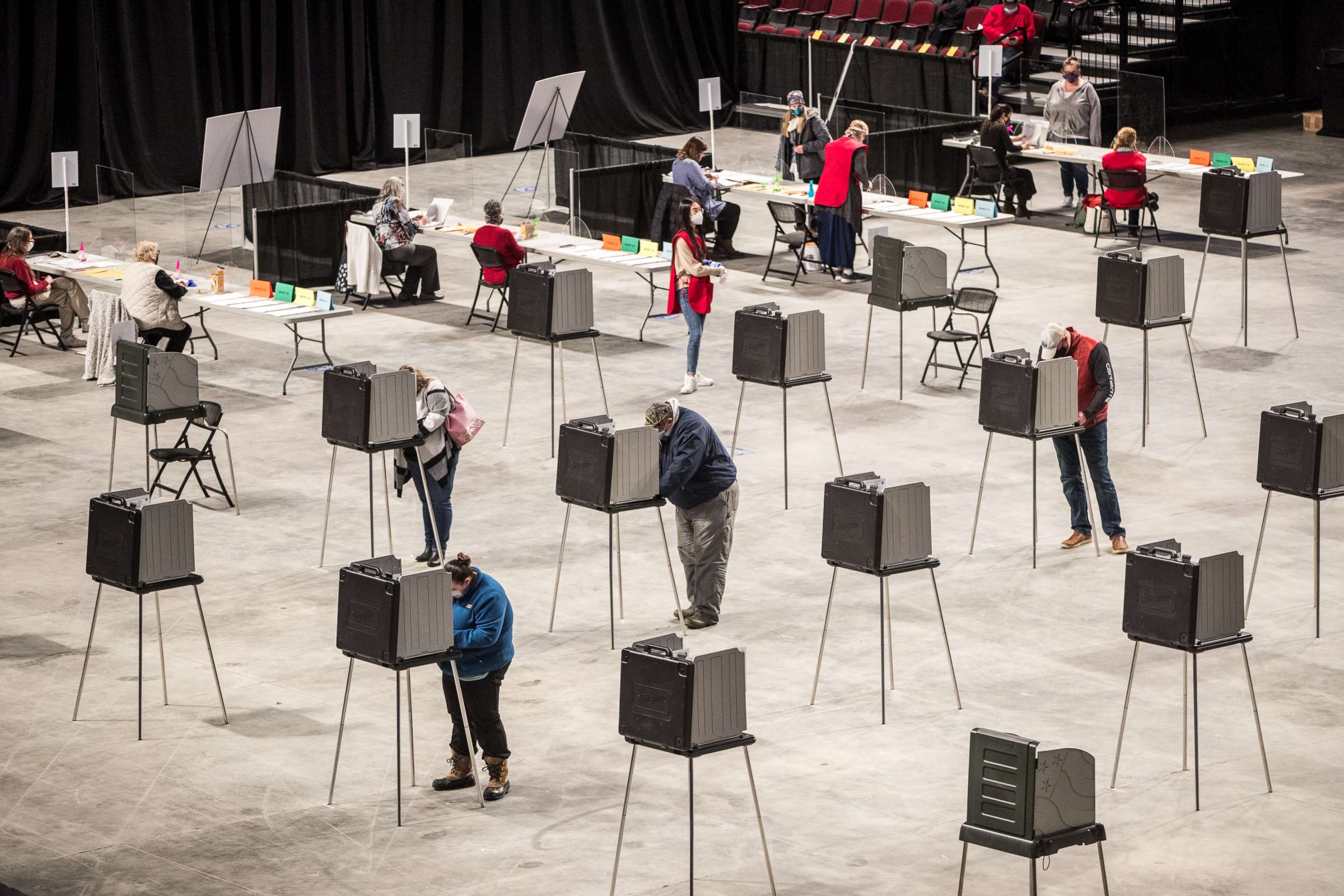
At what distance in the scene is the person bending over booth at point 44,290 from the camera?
17.6 meters

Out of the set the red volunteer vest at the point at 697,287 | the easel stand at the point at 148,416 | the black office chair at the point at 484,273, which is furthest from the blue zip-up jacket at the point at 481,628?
the black office chair at the point at 484,273

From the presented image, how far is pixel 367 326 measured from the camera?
60.8ft

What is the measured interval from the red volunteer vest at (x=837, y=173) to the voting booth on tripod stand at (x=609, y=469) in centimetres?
854

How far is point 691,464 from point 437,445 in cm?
186

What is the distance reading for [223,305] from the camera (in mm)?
16047

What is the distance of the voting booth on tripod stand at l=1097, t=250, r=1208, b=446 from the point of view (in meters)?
14.0

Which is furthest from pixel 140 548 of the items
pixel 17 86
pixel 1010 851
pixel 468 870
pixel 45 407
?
pixel 17 86

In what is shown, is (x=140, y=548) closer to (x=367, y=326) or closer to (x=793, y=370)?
(x=793, y=370)

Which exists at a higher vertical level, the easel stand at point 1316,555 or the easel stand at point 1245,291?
the easel stand at point 1245,291

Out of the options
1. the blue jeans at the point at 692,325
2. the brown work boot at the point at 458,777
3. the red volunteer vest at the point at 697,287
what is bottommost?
the brown work boot at the point at 458,777

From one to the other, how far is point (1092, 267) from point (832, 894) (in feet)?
41.9

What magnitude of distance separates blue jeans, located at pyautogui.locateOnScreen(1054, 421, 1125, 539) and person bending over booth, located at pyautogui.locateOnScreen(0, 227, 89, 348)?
936cm

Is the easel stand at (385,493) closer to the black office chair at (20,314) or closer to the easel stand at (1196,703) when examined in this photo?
the easel stand at (1196,703)

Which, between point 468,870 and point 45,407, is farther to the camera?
point 45,407
